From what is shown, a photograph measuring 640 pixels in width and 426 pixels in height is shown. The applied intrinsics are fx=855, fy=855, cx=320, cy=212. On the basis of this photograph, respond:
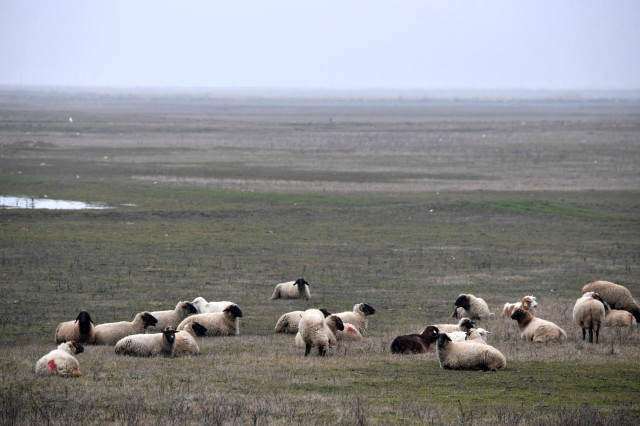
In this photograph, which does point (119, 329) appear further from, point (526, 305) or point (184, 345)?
point (526, 305)

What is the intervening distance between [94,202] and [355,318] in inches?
955

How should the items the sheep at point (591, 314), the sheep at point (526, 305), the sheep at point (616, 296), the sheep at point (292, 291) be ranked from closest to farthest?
1. the sheep at point (591, 314)
2. the sheep at point (526, 305)
3. the sheep at point (616, 296)
4. the sheep at point (292, 291)

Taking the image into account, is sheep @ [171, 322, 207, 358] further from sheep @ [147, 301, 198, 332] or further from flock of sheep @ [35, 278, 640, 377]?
sheep @ [147, 301, 198, 332]

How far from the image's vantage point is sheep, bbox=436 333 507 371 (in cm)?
1370

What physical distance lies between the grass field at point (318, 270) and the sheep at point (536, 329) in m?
0.31

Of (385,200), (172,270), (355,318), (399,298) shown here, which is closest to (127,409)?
(355,318)

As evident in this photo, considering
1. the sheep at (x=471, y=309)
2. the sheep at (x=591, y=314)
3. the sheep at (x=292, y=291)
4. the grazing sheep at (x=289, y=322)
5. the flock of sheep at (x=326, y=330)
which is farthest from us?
the sheep at (x=292, y=291)

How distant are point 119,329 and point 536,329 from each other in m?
7.94

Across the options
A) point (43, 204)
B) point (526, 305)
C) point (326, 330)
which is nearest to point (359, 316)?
point (326, 330)

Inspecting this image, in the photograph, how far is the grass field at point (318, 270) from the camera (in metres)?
11.7

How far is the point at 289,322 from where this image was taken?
1725 cm

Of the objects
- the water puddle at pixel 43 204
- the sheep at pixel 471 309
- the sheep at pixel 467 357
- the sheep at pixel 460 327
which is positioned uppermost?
the sheep at pixel 467 357

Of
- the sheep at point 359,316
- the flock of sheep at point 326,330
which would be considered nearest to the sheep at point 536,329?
the flock of sheep at point 326,330

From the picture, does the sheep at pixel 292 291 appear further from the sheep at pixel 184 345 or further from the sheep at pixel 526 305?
the sheep at pixel 184 345
